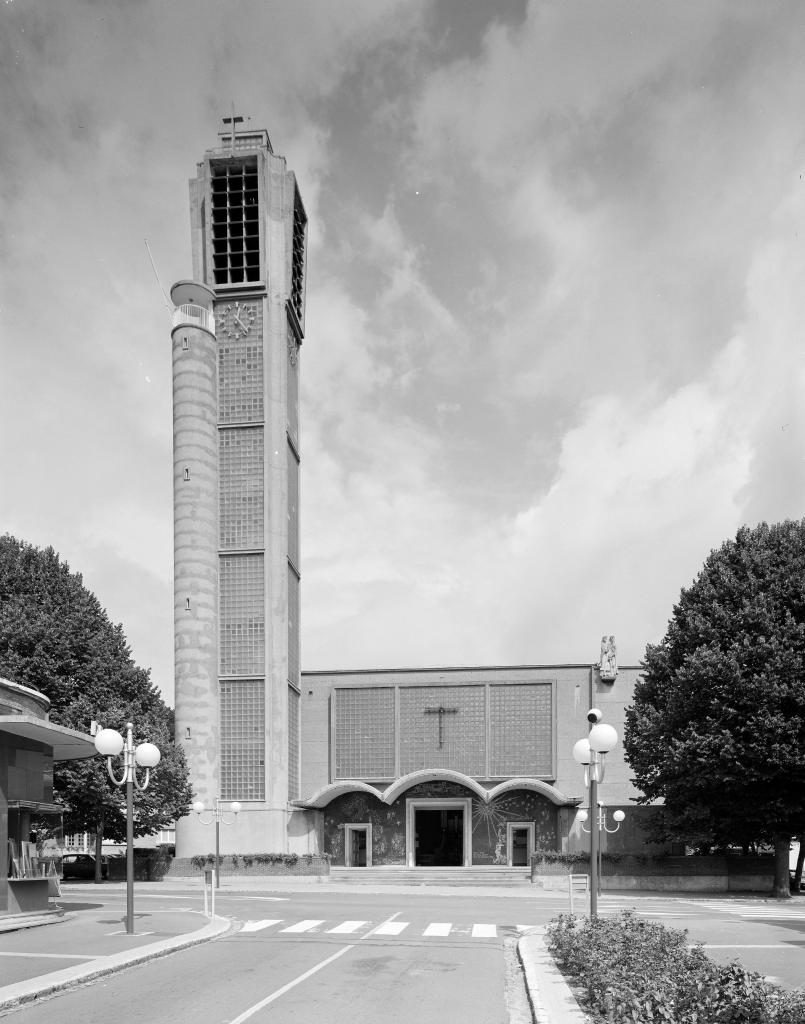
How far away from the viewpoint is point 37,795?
25844 millimetres

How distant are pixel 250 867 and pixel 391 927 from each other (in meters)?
29.2

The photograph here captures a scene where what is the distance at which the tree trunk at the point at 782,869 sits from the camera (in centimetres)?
4016

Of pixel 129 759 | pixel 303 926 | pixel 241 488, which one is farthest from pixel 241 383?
pixel 303 926

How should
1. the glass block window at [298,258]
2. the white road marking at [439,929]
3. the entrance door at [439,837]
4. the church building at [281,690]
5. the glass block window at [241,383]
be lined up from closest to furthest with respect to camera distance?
the white road marking at [439,929]
the church building at [281,690]
the entrance door at [439,837]
the glass block window at [241,383]
the glass block window at [298,258]

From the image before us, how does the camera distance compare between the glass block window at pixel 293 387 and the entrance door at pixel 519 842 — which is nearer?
the entrance door at pixel 519 842

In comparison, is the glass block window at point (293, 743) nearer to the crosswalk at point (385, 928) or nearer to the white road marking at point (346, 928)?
the crosswalk at point (385, 928)

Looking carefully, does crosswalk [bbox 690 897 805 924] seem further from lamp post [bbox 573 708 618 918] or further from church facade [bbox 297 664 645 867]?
church facade [bbox 297 664 645 867]

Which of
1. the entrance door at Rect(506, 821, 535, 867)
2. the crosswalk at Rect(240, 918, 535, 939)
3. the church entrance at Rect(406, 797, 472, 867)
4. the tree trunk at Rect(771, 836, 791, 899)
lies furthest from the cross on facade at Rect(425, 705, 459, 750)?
the crosswalk at Rect(240, 918, 535, 939)

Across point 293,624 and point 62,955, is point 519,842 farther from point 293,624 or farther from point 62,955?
point 62,955

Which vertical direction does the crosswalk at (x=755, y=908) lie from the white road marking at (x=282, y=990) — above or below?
below

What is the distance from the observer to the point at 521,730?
5872 centimetres

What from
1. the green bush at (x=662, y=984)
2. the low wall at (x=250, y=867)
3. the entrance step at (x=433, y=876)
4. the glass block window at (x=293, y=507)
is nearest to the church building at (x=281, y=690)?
the glass block window at (x=293, y=507)

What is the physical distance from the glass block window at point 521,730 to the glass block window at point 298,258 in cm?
2763

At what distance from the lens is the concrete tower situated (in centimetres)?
5559
